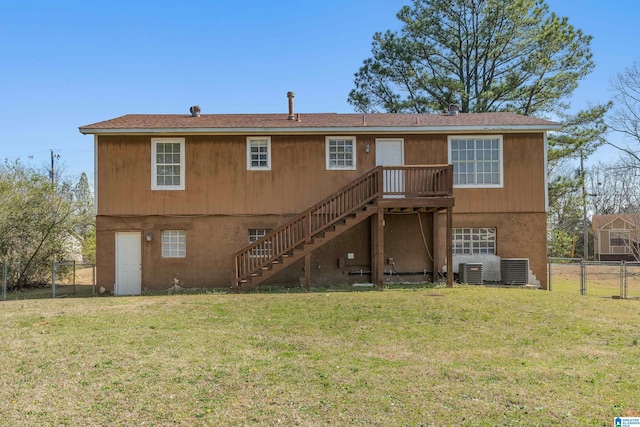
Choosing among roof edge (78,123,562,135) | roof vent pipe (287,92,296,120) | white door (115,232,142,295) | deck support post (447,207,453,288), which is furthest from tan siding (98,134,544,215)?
deck support post (447,207,453,288)

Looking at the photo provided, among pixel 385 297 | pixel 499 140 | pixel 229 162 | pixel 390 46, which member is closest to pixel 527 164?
pixel 499 140

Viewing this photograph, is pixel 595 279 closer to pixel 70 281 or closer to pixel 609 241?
pixel 609 241

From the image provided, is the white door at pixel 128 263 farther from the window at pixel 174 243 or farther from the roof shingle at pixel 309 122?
the roof shingle at pixel 309 122

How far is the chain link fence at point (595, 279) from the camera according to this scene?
13727 millimetres

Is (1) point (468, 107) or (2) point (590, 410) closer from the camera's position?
(2) point (590, 410)

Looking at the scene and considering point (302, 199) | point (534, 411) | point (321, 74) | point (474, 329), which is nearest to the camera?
point (534, 411)

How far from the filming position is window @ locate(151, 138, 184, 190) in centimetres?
1473

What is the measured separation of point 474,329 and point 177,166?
10.4 meters

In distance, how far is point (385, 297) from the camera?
36.3 ft

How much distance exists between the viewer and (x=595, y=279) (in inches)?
835

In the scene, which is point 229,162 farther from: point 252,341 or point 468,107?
point 468,107

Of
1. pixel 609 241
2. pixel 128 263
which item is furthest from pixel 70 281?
pixel 609 241

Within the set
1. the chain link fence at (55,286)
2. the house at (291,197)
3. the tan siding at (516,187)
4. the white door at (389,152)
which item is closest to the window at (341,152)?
the house at (291,197)

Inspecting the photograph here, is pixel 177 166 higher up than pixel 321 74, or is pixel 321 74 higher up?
pixel 321 74
